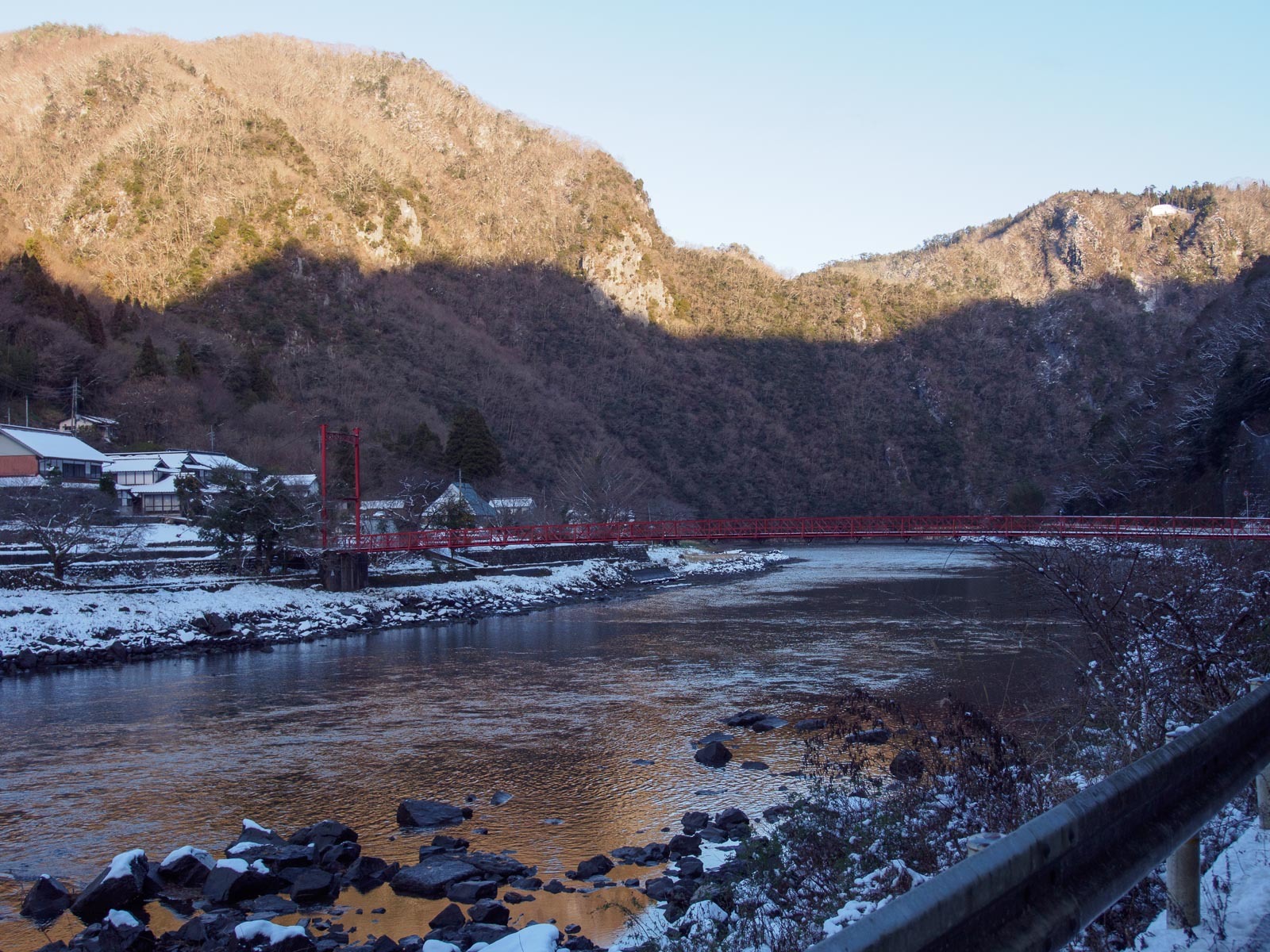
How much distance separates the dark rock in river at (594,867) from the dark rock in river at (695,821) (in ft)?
3.25

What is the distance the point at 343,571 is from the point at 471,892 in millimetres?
23799

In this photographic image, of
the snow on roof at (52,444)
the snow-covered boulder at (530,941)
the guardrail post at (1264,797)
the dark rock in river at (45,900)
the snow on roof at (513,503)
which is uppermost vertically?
the snow on roof at (52,444)

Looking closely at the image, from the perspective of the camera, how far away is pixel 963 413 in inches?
4395

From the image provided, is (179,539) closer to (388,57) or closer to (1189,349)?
(1189,349)

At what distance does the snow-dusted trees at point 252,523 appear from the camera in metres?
28.2

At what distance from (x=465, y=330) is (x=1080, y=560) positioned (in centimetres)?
8133

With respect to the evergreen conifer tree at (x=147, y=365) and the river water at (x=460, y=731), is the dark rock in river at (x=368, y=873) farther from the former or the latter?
the evergreen conifer tree at (x=147, y=365)

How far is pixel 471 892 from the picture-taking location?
24.9 ft

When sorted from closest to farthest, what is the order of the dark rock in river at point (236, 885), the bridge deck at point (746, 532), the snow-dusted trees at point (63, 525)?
1. the dark rock in river at point (236, 885)
2. the snow-dusted trees at point (63, 525)
3. the bridge deck at point (746, 532)

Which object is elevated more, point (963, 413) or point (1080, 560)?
point (963, 413)

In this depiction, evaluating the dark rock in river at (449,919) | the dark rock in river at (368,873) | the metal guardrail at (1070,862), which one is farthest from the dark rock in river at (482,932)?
the metal guardrail at (1070,862)

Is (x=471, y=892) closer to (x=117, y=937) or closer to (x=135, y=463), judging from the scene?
(x=117, y=937)

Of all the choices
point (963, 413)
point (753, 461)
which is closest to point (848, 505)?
point (753, 461)

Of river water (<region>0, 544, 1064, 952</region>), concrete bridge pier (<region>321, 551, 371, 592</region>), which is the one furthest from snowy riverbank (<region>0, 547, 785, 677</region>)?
river water (<region>0, 544, 1064, 952</region>)
